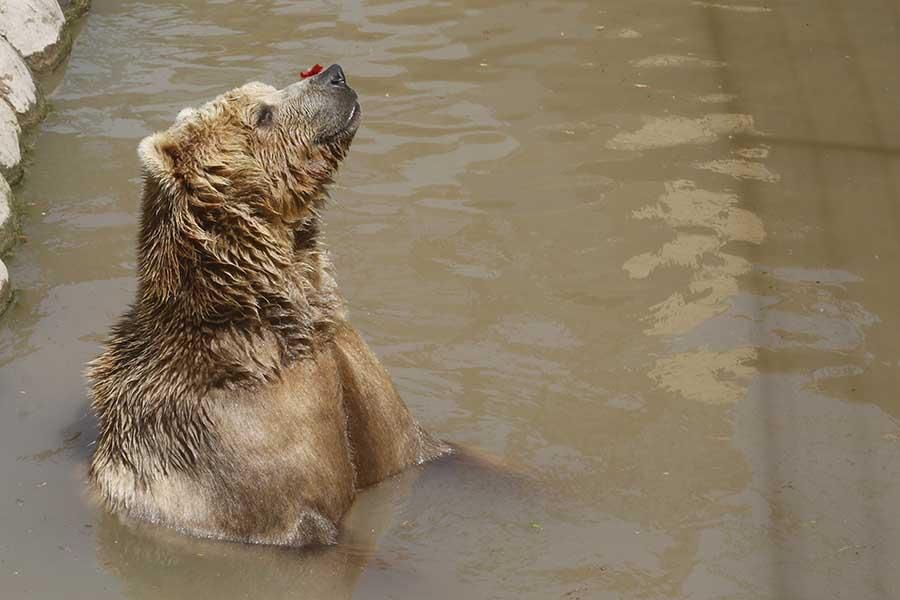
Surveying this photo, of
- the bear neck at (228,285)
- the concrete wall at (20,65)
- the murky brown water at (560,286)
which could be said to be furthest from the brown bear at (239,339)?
the concrete wall at (20,65)

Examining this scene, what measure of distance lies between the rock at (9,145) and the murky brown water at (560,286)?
146mm

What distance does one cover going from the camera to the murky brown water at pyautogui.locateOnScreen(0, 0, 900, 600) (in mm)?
6035

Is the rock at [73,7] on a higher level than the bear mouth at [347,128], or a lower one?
lower

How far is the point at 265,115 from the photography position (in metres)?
6.01

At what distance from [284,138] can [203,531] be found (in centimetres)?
162

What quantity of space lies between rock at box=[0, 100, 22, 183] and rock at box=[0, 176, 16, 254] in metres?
0.34

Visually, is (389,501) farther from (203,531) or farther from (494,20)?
(494,20)

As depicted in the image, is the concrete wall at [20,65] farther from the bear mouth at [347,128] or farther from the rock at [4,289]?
the bear mouth at [347,128]

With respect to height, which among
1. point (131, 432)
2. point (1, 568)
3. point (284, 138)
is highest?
point (284, 138)

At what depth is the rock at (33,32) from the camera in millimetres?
10250

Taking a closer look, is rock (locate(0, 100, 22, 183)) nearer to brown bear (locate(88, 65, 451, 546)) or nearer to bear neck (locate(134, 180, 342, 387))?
brown bear (locate(88, 65, 451, 546))

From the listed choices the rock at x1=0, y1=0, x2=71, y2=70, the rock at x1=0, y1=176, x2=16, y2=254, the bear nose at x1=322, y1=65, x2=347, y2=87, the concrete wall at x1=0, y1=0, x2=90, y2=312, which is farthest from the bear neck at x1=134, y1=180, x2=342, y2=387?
the rock at x1=0, y1=0, x2=71, y2=70

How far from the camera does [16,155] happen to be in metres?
8.97

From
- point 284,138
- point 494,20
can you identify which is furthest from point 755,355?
point 494,20
